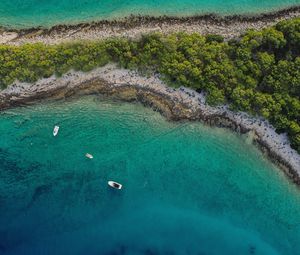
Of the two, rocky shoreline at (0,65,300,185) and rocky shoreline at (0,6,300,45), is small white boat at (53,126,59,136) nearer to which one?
rocky shoreline at (0,65,300,185)

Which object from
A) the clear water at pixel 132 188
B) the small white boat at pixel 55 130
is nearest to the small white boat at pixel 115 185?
the clear water at pixel 132 188

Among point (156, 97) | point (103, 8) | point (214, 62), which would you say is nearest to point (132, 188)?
point (156, 97)

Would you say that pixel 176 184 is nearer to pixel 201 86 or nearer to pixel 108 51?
pixel 201 86

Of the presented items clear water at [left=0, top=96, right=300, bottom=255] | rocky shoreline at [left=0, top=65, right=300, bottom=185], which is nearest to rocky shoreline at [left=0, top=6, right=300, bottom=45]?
rocky shoreline at [left=0, top=65, right=300, bottom=185]

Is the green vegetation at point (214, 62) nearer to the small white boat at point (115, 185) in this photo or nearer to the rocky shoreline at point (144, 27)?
the rocky shoreline at point (144, 27)

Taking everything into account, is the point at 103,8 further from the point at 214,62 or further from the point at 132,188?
the point at 132,188
